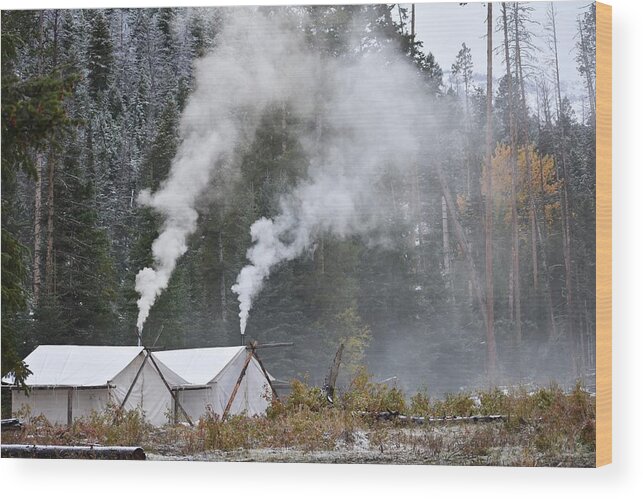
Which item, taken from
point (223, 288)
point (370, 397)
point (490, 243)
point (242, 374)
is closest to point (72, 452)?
point (242, 374)

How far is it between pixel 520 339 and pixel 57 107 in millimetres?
4736

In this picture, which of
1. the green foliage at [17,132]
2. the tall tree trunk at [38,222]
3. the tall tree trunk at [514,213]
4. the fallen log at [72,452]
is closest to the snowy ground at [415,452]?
the fallen log at [72,452]

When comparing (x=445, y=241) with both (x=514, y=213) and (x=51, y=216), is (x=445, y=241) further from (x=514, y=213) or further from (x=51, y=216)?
(x=51, y=216)

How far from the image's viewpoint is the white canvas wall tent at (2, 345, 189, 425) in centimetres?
1167

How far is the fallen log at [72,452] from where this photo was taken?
11492mm

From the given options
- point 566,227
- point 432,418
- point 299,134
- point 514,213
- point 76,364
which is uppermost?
point 299,134

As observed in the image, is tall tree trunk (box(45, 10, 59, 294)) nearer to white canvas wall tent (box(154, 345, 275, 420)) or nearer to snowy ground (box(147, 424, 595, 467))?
white canvas wall tent (box(154, 345, 275, 420))

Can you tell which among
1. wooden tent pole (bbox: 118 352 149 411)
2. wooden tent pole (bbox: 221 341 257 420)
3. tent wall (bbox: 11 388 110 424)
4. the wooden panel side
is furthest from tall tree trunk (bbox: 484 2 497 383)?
tent wall (bbox: 11 388 110 424)

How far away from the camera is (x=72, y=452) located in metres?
11.5

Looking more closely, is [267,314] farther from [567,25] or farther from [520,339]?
[567,25]

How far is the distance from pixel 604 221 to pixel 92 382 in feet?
16.2

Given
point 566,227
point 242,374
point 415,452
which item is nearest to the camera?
point 566,227

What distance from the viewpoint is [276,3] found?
1145 centimetres

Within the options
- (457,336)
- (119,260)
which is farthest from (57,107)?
(457,336)
